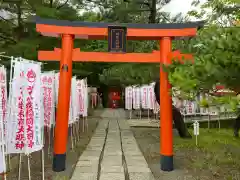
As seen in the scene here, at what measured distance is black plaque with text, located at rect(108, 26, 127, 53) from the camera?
6.80 meters

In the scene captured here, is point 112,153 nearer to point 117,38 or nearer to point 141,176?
point 141,176

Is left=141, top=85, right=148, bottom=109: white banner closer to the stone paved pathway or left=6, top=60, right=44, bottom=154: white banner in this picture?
the stone paved pathway

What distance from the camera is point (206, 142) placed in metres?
10.5

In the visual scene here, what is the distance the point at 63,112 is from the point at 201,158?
3.79m

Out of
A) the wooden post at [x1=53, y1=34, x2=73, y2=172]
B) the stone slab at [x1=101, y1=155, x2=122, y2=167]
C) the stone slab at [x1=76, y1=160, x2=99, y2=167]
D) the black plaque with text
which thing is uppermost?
the black plaque with text

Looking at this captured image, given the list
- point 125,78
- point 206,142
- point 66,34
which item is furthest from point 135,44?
point 66,34

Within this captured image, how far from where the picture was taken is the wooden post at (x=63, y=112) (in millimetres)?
6543

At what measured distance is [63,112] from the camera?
6.58 meters

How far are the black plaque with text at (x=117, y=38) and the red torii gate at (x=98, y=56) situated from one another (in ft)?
0.08

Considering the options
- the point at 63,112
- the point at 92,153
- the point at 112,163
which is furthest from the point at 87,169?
the point at 92,153

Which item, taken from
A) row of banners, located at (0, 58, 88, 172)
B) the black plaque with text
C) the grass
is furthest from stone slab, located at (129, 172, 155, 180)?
the black plaque with text

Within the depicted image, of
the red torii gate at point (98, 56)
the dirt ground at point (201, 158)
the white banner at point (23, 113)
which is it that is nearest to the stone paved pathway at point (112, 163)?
the dirt ground at point (201, 158)

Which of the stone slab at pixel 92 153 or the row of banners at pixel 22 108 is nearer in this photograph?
the row of banners at pixel 22 108

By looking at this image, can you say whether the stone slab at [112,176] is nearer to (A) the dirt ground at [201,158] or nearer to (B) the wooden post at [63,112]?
(A) the dirt ground at [201,158]
